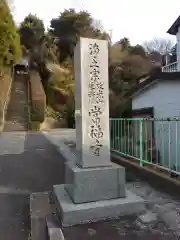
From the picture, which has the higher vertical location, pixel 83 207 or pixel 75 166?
pixel 75 166

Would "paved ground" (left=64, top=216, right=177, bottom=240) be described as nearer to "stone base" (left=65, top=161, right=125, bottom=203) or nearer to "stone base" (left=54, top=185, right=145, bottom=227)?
"stone base" (left=54, top=185, right=145, bottom=227)

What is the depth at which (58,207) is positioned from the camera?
3.42 meters

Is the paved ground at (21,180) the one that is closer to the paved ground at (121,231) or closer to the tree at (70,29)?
the paved ground at (121,231)

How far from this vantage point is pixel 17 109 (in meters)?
20.7

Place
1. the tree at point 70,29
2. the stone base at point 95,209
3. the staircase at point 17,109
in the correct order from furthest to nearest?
the tree at point 70,29, the staircase at point 17,109, the stone base at point 95,209

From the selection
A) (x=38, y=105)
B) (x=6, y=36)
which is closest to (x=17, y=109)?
(x=38, y=105)

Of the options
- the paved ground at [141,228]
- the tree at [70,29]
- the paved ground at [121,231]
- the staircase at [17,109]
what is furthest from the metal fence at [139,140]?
the tree at [70,29]

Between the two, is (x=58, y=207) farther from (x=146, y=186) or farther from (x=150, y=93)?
(x=150, y=93)

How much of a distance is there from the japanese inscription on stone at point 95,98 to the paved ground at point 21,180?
5.10 ft

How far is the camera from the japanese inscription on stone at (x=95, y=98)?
3.47 metres

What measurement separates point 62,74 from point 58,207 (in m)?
22.4

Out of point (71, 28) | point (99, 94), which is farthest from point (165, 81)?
point (71, 28)

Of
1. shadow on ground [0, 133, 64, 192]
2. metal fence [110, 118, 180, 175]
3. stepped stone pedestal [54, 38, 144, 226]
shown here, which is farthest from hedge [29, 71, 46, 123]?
stepped stone pedestal [54, 38, 144, 226]

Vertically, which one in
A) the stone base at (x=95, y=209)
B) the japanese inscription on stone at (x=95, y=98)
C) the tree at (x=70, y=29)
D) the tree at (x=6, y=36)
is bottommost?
the stone base at (x=95, y=209)
